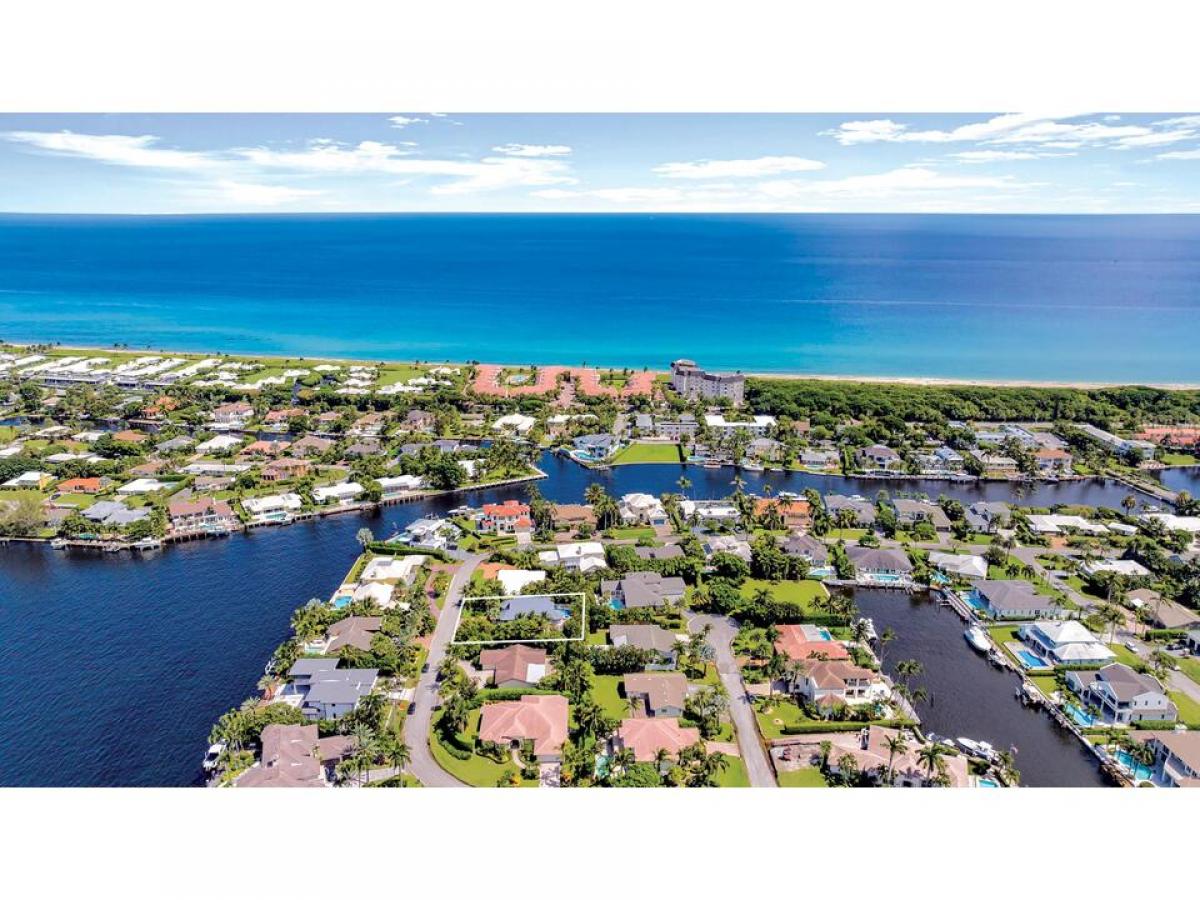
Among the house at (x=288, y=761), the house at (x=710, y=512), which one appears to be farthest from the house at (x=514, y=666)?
the house at (x=710, y=512)

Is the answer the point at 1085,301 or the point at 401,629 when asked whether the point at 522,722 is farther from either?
the point at 1085,301

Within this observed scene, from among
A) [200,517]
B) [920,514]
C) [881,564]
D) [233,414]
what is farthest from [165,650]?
[920,514]

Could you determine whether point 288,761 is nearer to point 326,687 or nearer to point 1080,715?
point 326,687

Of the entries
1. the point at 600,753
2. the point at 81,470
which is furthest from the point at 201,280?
the point at 600,753

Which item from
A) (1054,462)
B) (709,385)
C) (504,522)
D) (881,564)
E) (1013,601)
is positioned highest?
(709,385)

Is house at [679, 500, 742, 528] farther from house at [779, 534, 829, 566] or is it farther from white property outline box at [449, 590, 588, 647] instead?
white property outline box at [449, 590, 588, 647]

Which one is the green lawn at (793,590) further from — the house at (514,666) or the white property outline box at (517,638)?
the house at (514,666)
